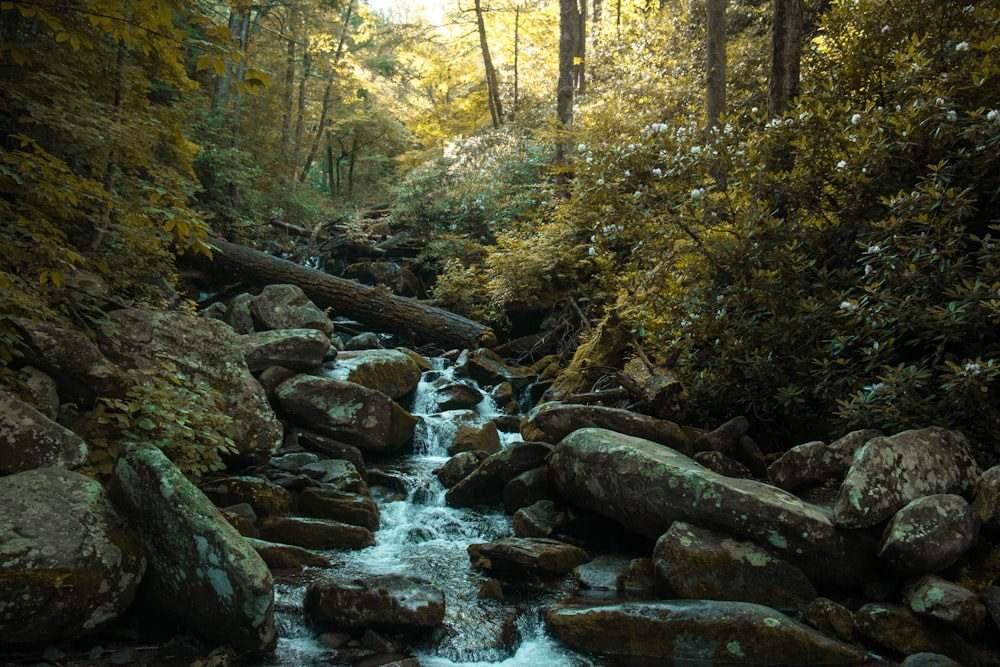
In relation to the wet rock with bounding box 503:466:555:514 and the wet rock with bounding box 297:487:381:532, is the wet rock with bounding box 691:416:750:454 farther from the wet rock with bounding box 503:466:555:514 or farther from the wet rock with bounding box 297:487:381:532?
the wet rock with bounding box 297:487:381:532

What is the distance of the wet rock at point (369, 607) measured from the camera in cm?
430

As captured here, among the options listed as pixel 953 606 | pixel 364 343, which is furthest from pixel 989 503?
pixel 364 343

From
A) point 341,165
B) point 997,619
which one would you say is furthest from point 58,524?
point 341,165

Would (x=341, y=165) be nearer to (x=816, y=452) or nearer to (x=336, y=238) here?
(x=336, y=238)

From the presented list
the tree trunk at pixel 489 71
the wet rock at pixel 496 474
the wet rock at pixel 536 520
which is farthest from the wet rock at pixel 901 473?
the tree trunk at pixel 489 71

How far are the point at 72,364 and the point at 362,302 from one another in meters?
7.79

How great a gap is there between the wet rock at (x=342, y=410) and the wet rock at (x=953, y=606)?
6132mm

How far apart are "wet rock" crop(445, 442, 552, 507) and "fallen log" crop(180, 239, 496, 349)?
17.9 ft

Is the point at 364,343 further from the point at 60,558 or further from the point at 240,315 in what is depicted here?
the point at 60,558

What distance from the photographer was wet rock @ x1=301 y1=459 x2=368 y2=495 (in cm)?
696

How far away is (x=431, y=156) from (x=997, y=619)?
23441mm

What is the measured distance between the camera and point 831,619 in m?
4.32

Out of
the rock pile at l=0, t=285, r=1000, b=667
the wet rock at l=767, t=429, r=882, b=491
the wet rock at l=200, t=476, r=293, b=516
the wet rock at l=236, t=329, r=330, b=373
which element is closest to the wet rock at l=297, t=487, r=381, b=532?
the rock pile at l=0, t=285, r=1000, b=667

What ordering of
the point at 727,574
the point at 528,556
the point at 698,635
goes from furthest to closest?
1. the point at 528,556
2. the point at 727,574
3. the point at 698,635
